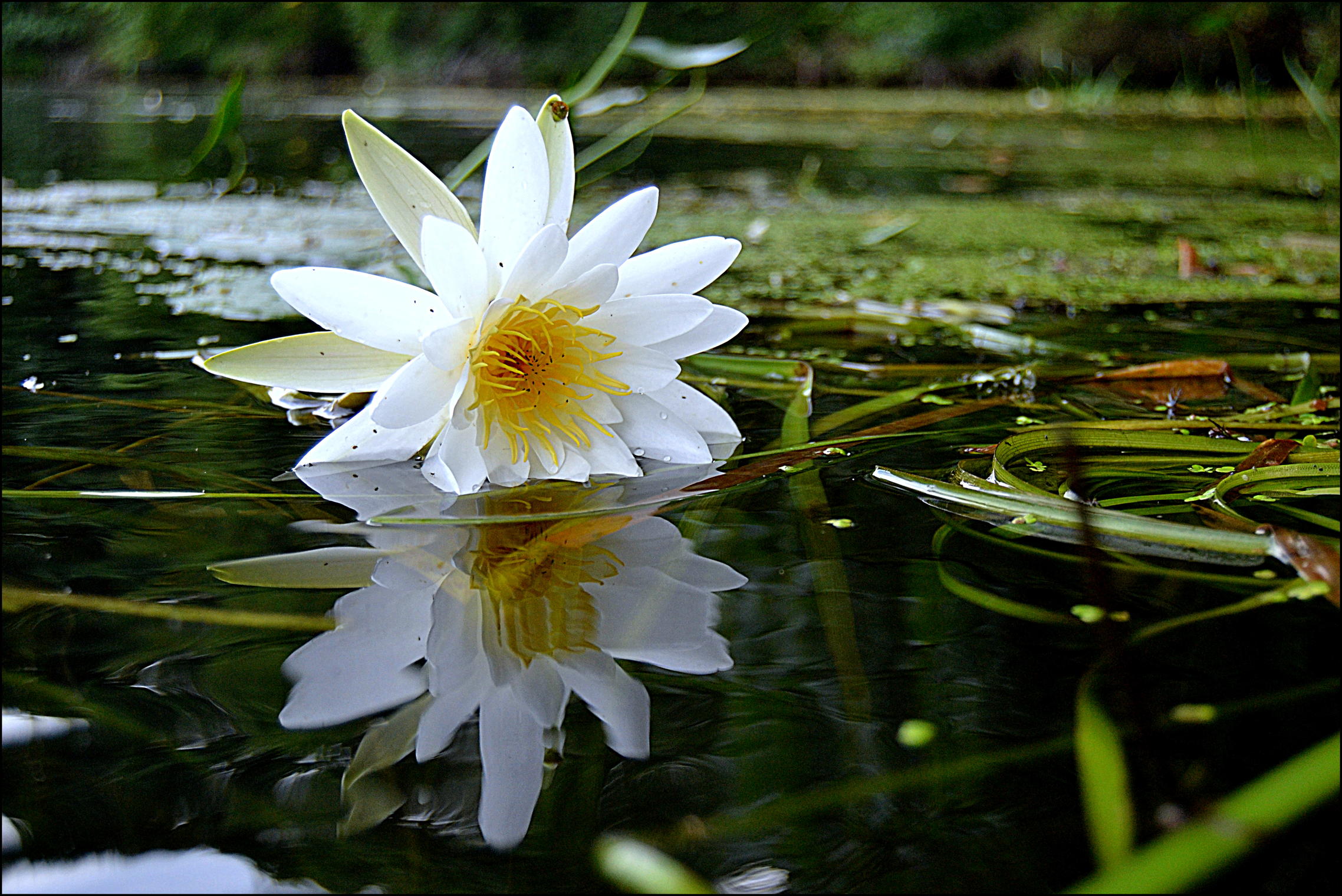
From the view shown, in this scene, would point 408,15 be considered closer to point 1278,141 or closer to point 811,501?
point 1278,141

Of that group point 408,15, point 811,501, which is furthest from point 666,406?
point 408,15

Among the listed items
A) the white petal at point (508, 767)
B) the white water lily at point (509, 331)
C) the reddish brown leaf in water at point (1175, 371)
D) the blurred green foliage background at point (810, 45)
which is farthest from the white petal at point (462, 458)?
the blurred green foliage background at point (810, 45)

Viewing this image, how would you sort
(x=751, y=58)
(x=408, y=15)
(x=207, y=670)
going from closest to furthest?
(x=207, y=670)
(x=408, y=15)
(x=751, y=58)

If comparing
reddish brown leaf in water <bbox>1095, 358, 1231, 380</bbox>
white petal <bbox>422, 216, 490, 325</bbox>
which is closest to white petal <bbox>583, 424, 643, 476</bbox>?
white petal <bbox>422, 216, 490, 325</bbox>

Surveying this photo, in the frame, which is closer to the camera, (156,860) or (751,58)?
(156,860)

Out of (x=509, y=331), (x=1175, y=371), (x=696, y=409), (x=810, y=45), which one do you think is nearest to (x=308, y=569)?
(x=509, y=331)

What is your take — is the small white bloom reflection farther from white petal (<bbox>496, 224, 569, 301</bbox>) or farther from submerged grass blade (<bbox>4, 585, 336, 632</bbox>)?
white petal (<bbox>496, 224, 569, 301</bbox>)
